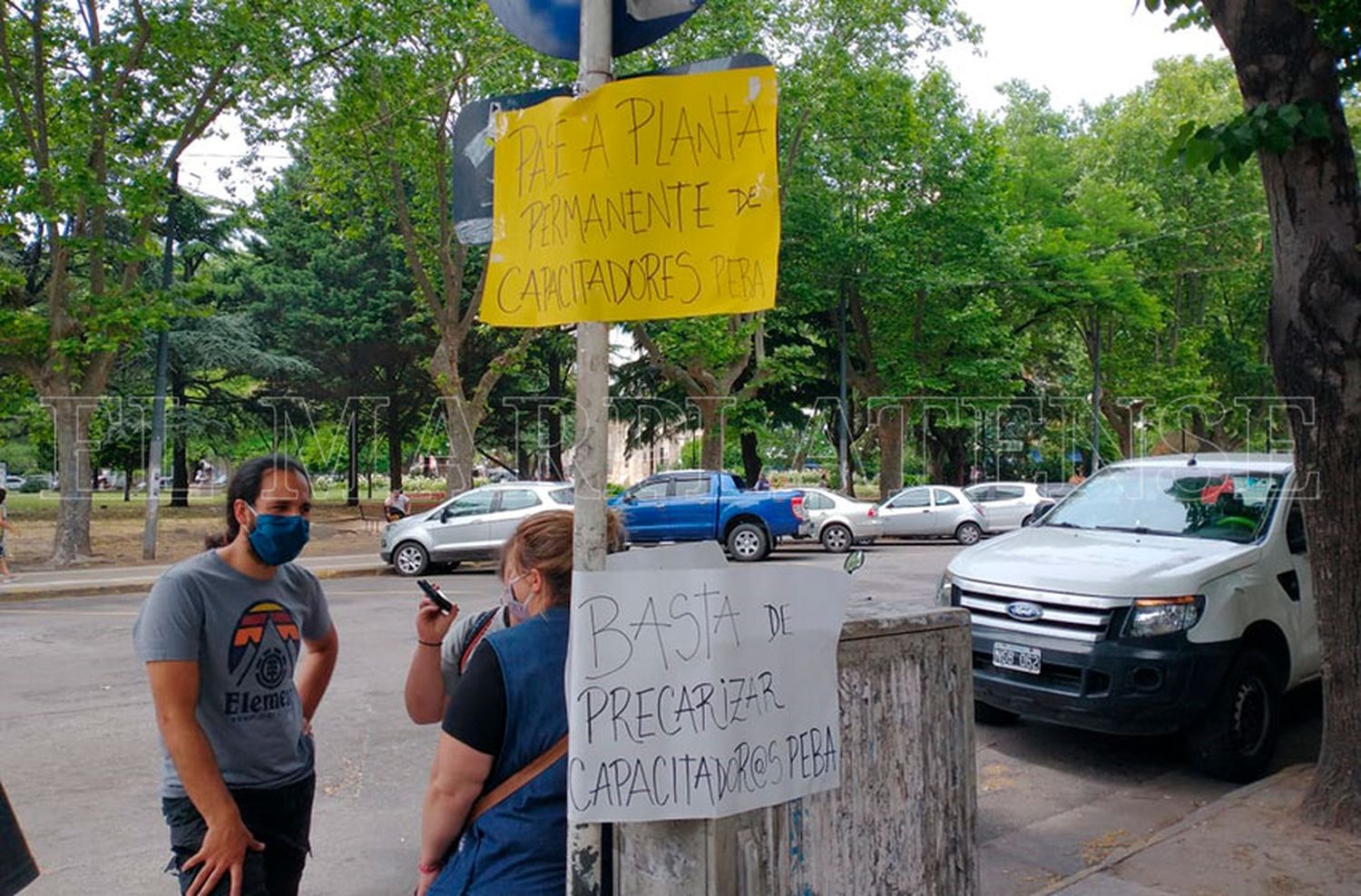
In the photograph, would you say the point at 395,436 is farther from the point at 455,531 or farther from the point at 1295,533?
the point at 1295,533

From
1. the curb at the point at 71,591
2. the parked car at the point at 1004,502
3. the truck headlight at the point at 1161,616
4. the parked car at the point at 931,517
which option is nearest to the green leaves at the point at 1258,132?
the truck headlight at the point at 1161,616

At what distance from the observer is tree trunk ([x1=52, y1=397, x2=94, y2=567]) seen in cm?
1808

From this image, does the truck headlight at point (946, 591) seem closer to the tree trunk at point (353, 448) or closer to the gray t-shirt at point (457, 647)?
the gray t-shirt at point (457, 647)

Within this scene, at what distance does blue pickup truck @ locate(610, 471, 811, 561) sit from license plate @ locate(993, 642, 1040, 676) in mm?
13827

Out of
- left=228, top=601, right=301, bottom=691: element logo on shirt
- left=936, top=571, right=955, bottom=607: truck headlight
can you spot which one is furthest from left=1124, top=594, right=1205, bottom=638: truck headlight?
left=228, top=601, right=301, bottom=691: element logo on shirt

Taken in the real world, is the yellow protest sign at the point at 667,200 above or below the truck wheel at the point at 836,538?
above

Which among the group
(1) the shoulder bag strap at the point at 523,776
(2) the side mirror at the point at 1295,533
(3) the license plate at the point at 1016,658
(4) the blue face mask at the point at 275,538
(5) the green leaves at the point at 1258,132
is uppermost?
(5) the green leaves at the point at 1258,132

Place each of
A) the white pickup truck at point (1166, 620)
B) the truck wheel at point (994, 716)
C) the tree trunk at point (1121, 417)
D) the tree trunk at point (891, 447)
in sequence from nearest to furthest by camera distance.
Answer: the white pickup truck at point (1166, 620)
the truck wheel at point (994, 716)
the tree trunk at point (891, 447)
the tree trunk at point (1121, 417)

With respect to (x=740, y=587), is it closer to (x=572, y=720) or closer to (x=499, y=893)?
(x=572, y=720)

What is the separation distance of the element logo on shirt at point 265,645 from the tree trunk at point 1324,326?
15.3 feet

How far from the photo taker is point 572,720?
2078mm

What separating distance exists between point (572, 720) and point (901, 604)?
1.59 m

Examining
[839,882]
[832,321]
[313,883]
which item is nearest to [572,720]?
[839,882]

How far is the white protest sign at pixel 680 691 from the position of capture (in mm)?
2082
